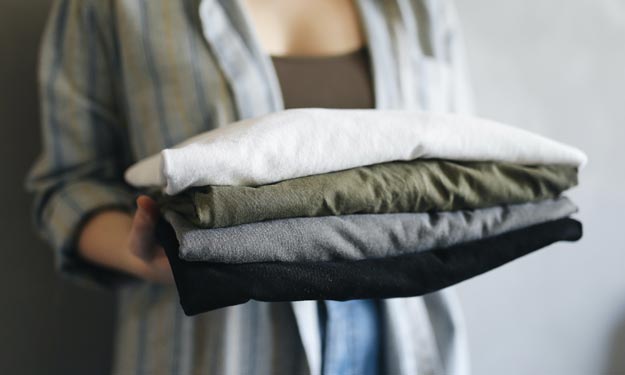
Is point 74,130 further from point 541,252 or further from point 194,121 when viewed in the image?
point 541,252

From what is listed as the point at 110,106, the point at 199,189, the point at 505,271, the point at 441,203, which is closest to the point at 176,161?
the point at 199,189

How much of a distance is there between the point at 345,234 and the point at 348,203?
23 mm

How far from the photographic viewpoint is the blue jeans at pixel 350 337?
1.70 ft

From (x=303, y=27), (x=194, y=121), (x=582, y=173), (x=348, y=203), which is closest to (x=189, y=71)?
(x=194, y=121)

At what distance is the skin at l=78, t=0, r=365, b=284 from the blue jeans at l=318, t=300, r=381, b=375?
0.19 meters

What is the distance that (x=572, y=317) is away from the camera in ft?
2.81

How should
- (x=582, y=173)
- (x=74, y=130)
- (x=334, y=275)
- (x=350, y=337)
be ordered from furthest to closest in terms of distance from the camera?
(x=582, y=173) → (x=74, y=130) → (x=350, y=337) → (x=334, y=275)

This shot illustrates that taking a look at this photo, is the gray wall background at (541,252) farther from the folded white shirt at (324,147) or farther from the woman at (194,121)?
the folded white shirt at (324,147)

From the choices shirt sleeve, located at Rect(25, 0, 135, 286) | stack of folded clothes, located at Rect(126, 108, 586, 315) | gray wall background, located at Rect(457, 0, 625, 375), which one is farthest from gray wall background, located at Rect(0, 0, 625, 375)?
stack of folded clothes, located at Rect(126, 108, 586, 315)

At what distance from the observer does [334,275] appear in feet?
1.28

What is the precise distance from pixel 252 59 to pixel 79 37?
21 cm

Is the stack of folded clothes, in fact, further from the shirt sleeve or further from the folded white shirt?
the shirt sleeve

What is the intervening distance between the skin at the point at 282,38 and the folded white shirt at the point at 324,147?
12 cm

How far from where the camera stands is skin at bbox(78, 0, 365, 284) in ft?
1.96
